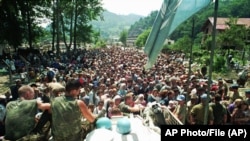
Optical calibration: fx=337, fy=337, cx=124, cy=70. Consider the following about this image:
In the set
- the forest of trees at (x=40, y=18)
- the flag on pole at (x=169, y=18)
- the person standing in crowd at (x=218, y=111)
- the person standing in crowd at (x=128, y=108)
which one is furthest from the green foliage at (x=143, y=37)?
the flag on pole at (x=169, y=18)

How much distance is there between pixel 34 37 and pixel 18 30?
7318mm

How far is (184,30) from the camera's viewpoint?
10538 cm

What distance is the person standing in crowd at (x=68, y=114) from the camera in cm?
429

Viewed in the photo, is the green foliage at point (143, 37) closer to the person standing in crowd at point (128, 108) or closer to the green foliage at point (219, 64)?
the green foliage at point (219, 64)

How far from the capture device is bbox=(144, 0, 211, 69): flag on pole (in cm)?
389

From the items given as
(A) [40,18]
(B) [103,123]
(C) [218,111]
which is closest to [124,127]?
(B) [103,123]

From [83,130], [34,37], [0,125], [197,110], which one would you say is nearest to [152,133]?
[83,130]

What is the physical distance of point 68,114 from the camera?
169 inches

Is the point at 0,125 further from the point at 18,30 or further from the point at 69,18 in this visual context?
the point at 69,18

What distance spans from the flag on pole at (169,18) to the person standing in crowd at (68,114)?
1.20 metres

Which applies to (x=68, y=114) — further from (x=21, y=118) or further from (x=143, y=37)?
(x=143, y=37)

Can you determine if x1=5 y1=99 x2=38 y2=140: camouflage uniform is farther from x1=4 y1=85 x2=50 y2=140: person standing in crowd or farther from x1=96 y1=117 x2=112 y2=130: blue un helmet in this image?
x1=96 y1=117 x2=112 y2=130: blue un helmet

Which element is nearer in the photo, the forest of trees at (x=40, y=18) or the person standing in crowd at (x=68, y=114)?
the person standing in crowd at (x=68, y=114)

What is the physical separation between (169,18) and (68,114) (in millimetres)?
1746
